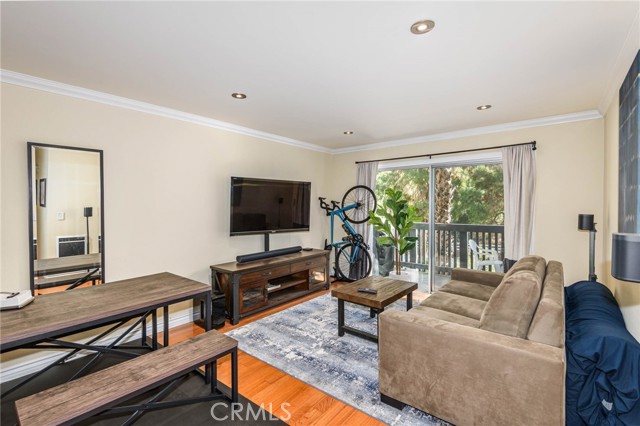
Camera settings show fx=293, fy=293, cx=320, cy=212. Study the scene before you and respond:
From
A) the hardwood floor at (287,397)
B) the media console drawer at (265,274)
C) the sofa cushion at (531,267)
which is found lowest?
the hardwood floor at (287,397)

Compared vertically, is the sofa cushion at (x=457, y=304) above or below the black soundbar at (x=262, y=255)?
below

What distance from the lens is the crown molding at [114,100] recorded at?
2.37 meters

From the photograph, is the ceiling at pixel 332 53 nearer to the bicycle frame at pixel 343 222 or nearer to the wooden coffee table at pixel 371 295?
the wooden coffee table at pixel 371 295

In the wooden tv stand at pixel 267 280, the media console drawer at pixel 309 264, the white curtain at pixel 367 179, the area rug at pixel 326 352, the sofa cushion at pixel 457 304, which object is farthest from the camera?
the white curtain at pixel 367 179

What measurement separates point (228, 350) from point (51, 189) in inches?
83.4

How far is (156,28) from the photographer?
5.80 feet

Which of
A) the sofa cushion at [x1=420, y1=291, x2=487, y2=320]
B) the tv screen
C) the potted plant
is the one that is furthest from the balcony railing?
the tv screen

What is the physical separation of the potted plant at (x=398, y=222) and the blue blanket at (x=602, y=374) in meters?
2.72

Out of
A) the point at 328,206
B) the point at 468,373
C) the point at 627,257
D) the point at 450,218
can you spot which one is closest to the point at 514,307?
the point at 468,373

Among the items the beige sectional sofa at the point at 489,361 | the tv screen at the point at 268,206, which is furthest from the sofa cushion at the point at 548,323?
the tv screen at the point at 268,206

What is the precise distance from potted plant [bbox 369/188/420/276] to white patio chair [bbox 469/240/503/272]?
0.81m

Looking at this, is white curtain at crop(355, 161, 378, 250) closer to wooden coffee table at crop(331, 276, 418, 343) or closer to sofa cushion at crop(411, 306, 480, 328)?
wooden coffee table at crop(331, 276, 418, 343)

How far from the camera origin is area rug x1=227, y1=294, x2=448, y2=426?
2.04 metres

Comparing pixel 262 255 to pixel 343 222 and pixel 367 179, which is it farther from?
pixel 367 179
